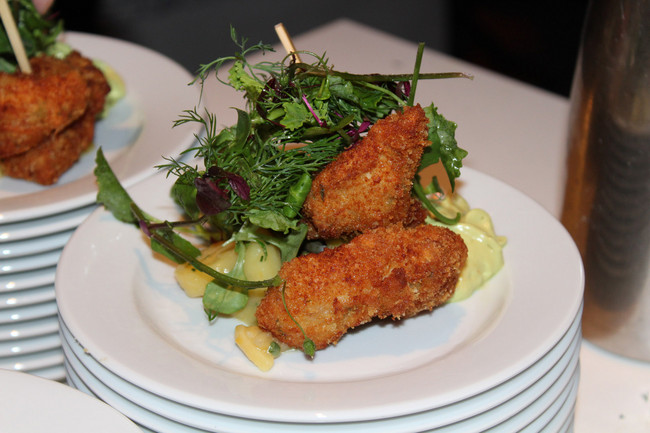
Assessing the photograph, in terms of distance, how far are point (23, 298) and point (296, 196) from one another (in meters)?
0.69

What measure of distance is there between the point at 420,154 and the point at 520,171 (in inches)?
35.3

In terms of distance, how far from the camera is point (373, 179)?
1.45 meters

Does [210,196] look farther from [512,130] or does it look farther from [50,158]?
[512,130]

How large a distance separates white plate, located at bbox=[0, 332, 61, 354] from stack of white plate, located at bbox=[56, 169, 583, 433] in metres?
0.28

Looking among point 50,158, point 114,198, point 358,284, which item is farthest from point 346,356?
point 50,158

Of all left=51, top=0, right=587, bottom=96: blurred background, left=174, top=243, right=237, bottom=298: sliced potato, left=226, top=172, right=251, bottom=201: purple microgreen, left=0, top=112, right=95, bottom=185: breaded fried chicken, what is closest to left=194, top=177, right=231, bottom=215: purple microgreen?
left=226, top=172, right=251, bottom=201: purple microgreen

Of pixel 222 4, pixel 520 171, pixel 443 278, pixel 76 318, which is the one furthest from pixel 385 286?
pixel 222 4

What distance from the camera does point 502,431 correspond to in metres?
1.22

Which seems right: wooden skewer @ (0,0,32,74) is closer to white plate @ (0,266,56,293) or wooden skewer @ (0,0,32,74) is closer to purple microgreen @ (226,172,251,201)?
white plate @ (0,266,56,293)

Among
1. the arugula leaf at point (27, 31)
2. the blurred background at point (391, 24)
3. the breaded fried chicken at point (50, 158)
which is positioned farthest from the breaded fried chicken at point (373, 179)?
the blurred background at point (391, 24)

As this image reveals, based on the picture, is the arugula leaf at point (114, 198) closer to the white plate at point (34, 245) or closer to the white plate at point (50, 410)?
the white plate at point (34, 245)

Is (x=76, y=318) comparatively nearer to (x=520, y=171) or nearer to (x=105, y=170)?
(x=105, y=170)

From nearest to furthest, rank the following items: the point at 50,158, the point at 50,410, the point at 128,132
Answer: the point at 50,410
the point at 50,158
the point at 128,132

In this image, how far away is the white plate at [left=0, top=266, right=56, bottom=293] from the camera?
1.66 m
